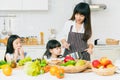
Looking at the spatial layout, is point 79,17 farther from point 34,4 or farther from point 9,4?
point 9,4

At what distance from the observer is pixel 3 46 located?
3838 mm

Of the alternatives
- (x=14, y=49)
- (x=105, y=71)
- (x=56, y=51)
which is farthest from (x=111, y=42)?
(x=105, y=71)

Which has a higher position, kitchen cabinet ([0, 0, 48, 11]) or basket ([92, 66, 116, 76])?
kitchen cabinet ([0, 0, 48, 11])

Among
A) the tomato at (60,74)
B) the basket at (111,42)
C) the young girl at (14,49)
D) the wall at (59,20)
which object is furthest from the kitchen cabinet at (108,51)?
the tomato at (60,74)

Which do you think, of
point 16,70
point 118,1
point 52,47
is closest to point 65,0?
point 118,1

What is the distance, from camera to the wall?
4.24 m

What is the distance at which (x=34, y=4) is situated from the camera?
13.0 feet

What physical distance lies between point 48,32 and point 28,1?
1.96 ft

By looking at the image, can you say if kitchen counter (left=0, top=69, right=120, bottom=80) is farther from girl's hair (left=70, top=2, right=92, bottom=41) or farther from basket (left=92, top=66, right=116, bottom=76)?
girl's hair (left=70, top=2, right=92, bottom=41)

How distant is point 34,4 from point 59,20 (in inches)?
20.2

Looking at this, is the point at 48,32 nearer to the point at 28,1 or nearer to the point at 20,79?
the point at 28,1

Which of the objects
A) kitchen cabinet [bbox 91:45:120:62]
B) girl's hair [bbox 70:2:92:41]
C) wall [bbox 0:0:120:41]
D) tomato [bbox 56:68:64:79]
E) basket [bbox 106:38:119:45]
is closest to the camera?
tomato [bbox 56:68:64:79]

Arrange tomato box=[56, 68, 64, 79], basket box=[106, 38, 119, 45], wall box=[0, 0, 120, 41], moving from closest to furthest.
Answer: tomato box=[56, 68, 64, 79] < basket box=[106, 38, 119, 45] < wall box=[0, 0, 120, 41]

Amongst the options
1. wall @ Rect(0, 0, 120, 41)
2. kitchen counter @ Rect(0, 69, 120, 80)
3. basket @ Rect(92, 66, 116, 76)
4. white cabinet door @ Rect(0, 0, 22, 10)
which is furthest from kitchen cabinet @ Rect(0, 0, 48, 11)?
basket @ Rect(92, 66, 116, 76)
